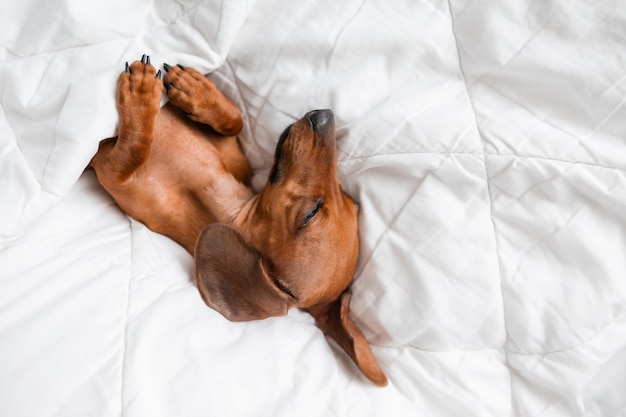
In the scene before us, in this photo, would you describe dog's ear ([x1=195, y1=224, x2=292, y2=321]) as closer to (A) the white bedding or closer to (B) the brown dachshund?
(B) the brown dachshund

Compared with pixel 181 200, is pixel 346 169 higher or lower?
higher

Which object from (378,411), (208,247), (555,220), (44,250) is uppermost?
(555,220)

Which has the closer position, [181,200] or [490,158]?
[490,158]

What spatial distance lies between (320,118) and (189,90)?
1.40ft

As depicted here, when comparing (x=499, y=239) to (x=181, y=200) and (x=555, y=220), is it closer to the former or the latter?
(x=555, y=220)

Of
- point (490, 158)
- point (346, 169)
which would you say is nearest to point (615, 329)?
point (490, 158)

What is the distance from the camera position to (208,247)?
1.57 m

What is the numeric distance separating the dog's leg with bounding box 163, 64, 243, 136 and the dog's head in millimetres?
213

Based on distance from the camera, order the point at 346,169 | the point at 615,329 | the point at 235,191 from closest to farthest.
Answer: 1. the point at 615,329
2. the point at 346,169
3. the point at 235,191

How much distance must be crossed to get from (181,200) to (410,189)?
2.55ft

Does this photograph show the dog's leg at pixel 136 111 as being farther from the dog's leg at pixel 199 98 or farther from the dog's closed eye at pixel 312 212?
the dog's closed eye at pixel 312 212

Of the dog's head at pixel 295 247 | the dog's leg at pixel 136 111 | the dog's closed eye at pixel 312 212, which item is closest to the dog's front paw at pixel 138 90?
the dog's leg at pixel 136 111

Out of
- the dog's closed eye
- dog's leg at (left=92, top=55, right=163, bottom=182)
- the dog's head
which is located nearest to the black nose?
the dog's head

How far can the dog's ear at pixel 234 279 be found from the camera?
1514mm
